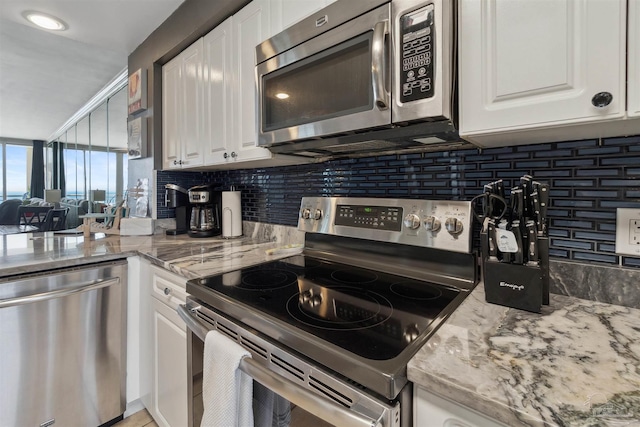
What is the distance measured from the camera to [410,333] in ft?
2.26

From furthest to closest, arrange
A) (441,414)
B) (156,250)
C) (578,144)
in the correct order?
(156,250), (578,144), (441,414)

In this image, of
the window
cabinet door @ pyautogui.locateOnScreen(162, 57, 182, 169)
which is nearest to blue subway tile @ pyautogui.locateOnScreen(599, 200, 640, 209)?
cabinet door @ pyautogui.locateOnScreen(162, 57, 182, 169)

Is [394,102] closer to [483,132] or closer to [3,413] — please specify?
[483,132]

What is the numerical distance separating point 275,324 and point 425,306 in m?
0.42

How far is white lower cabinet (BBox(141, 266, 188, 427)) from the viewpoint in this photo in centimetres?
125

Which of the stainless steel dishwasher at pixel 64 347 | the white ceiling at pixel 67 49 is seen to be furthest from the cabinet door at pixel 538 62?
the white ceiling at pixel 67 49

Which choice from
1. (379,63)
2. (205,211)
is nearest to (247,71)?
(379,63)

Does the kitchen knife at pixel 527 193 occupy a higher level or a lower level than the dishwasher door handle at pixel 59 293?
higher

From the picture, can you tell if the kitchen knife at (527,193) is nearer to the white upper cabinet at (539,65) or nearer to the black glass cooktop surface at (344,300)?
the white upper cabinet at (539,65)

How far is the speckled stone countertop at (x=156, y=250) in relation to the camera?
1.30 meters

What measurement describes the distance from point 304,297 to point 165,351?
850 millimetres

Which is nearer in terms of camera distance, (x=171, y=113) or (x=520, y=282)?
(x=520, y=282)

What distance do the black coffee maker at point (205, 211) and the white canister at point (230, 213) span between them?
115 millimetres

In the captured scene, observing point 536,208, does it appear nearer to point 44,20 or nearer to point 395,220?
point 395,220
